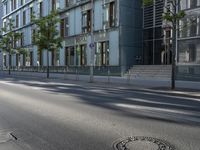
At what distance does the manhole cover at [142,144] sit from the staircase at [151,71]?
901 inches

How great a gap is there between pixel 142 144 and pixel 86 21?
36.2 m

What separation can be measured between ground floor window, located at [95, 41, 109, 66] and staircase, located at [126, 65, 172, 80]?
11.3 feet

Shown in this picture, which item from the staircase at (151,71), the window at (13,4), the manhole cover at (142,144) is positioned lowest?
the manhole cover at (142,144)

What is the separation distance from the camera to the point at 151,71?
3288 centimetres

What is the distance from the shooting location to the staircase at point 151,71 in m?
30.8

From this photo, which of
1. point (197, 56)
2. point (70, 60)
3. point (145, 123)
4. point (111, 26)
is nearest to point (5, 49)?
point (70, 60)

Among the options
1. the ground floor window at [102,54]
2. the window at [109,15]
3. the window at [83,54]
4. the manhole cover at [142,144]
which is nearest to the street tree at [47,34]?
the window at [83,54]

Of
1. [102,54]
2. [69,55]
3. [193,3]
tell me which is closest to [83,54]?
[69,55]

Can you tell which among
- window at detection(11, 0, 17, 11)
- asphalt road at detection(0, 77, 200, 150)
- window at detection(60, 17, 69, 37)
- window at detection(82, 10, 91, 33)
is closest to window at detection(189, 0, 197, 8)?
window at detection(82, 10, 91, 33)

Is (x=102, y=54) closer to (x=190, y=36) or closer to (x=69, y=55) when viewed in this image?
(x=69, y=55)

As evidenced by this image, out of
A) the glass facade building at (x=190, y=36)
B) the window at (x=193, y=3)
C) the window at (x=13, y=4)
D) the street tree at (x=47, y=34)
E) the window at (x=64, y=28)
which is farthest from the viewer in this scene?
the window at (x=13, y=4)

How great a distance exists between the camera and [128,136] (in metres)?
7.36

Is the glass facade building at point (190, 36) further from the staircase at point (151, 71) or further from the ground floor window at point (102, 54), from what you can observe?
the ground floor window at point (102, 54)

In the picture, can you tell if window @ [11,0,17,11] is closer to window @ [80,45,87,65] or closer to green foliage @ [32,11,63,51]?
window @ [80,45,87,65]
